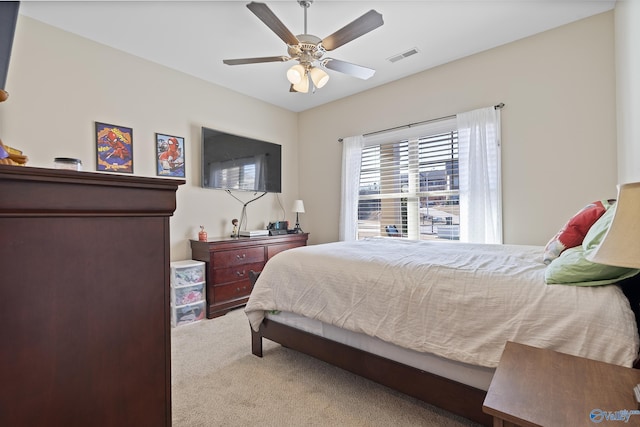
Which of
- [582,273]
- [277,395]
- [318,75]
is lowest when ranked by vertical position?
[277,395]

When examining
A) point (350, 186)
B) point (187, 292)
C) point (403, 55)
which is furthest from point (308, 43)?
point (187, 292)

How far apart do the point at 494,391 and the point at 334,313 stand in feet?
3.32

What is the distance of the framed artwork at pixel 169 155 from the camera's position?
3.19m

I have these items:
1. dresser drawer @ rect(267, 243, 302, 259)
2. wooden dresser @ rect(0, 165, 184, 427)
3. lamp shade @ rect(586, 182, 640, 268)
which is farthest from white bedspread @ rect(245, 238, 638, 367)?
dresser drawer @ rect(267, 243, 302, 259)

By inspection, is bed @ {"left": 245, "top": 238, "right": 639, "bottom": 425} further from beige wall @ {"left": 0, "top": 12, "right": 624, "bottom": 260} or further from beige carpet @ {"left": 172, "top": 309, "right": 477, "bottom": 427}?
beige wall @ {"left": 0, "top": 12, "right": 624, "bottom": 260}

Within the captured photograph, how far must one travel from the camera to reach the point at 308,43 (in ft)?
7.17

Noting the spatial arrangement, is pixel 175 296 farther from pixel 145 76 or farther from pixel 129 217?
pixel 129 217

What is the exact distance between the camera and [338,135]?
4277 mm

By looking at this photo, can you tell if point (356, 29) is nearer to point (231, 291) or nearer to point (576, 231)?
point (576, 231)

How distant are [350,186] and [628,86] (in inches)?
104

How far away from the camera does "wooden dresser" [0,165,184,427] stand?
42 centimetres

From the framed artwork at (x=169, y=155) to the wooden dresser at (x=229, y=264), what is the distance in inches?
31.8

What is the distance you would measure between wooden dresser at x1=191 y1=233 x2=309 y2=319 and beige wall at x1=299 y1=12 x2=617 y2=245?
96.6 inches

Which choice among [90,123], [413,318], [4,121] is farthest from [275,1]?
[413,318]
